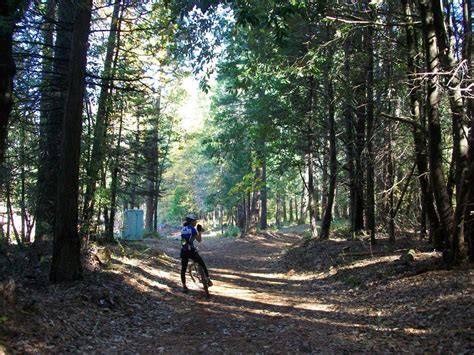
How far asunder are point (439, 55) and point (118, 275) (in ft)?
28.6

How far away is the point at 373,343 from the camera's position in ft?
21.3

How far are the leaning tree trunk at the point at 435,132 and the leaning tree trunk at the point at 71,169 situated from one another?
22.8 ft

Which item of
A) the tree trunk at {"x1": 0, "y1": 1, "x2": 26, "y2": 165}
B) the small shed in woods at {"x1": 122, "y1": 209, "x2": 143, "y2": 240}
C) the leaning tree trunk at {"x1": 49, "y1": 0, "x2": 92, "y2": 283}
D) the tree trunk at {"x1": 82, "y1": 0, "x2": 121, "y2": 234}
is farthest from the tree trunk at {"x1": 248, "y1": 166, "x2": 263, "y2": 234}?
the tree trunk at {"x1": 0, "y1": 1, "x2": 26, "y2": 165}

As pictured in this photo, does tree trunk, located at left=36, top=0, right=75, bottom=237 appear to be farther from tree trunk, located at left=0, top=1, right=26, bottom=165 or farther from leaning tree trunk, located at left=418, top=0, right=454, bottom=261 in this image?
leaning tree trunk, located at left=418, top=0, right=454, bottom=261

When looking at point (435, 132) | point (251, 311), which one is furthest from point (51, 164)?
point (435, 132)

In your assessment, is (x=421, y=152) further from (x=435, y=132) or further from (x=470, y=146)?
(x=470, y=146)

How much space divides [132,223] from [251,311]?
1336cm

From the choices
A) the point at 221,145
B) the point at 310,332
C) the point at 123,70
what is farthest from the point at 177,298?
the point at 221,145

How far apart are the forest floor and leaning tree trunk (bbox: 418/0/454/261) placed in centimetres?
98

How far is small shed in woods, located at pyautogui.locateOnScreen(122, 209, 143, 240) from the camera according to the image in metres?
21.1

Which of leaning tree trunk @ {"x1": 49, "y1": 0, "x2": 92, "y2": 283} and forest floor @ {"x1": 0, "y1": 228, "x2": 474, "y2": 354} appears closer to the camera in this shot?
forest floor @ {"x1": 0, "y1": 228, "x2": 474, "y2": 354}

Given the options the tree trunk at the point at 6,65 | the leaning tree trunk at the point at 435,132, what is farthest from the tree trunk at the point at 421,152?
the tree trunk at the point at 6,65

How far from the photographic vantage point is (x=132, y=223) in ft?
69.9

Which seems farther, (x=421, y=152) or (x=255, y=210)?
(x=255, y=210)
